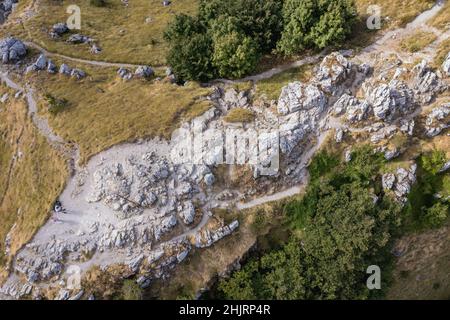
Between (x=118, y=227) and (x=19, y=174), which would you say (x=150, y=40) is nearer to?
(x=19, y=174)

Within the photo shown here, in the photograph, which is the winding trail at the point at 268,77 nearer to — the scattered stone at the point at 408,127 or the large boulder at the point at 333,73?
the scattered stone at the point at 408,127

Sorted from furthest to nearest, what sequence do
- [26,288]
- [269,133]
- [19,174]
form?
[19,174]
[269,133]
[26,288]

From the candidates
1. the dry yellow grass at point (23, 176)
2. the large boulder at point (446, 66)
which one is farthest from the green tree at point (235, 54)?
the dry yellow grass at point (23, 176)

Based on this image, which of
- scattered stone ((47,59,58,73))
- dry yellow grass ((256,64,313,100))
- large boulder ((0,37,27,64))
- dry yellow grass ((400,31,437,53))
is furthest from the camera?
large boulder ((0,37,27,64))

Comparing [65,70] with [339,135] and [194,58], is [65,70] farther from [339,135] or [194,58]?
[339,135]

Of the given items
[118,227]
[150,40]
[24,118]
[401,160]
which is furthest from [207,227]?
[150,40]

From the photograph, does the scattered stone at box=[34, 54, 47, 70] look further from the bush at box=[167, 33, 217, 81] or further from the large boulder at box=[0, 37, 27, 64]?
the bush at box=[167, 33, 217, 81]

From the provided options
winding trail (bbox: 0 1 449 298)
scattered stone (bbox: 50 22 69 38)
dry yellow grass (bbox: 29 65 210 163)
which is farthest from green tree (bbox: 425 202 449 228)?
scattered stone (bbox: 50 22 69 38)

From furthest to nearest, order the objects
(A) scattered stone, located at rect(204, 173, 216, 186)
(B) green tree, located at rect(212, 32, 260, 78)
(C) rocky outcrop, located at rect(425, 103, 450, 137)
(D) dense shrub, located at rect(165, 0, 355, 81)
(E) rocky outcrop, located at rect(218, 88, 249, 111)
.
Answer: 1. (D) dense shrub, located at rect(165, 0, 355, 81)
2. (B) green tree, located at rect(212, 32, 260, 78)
3. (E) rocky outcrop, located at rect(218, 88, 249, 111)
4. (C) rocky outcrop, located at rect(425, 103, 450, 137)
5. (A) scattered stone, located at rect(204, 173, 216, 186)
